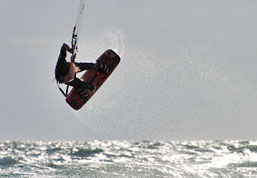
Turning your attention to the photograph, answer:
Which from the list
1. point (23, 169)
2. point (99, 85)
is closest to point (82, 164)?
point (23, 169)

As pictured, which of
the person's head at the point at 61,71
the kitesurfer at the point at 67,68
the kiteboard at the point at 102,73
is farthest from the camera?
the kiteboard at the point at 102,73

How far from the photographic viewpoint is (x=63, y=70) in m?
11.8

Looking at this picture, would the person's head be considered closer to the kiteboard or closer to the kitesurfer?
the kitesurfer

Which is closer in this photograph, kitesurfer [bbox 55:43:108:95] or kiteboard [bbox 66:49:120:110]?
kitesurfer [bbox 55:43:108:95]

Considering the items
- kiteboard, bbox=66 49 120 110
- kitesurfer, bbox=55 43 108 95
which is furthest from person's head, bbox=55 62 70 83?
kiteboard, bbox=66 49 120 110

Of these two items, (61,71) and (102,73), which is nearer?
(61,71)

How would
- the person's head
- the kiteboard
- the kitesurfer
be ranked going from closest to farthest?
the kitesurfer < the person's head < the kiteboard

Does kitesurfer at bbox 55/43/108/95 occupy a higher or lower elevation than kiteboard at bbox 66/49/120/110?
lower

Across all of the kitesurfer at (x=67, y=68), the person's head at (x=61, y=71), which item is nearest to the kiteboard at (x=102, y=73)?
the kitesurfer at (x=67, y=68)

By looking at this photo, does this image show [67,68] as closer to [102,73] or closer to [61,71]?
[61,71]

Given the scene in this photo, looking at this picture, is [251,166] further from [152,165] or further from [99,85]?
[99,85]

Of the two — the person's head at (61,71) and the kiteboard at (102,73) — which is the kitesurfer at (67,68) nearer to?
the person's head at (61,71)

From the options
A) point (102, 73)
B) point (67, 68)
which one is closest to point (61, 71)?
point (67, 68)

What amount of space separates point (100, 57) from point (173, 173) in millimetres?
5313
